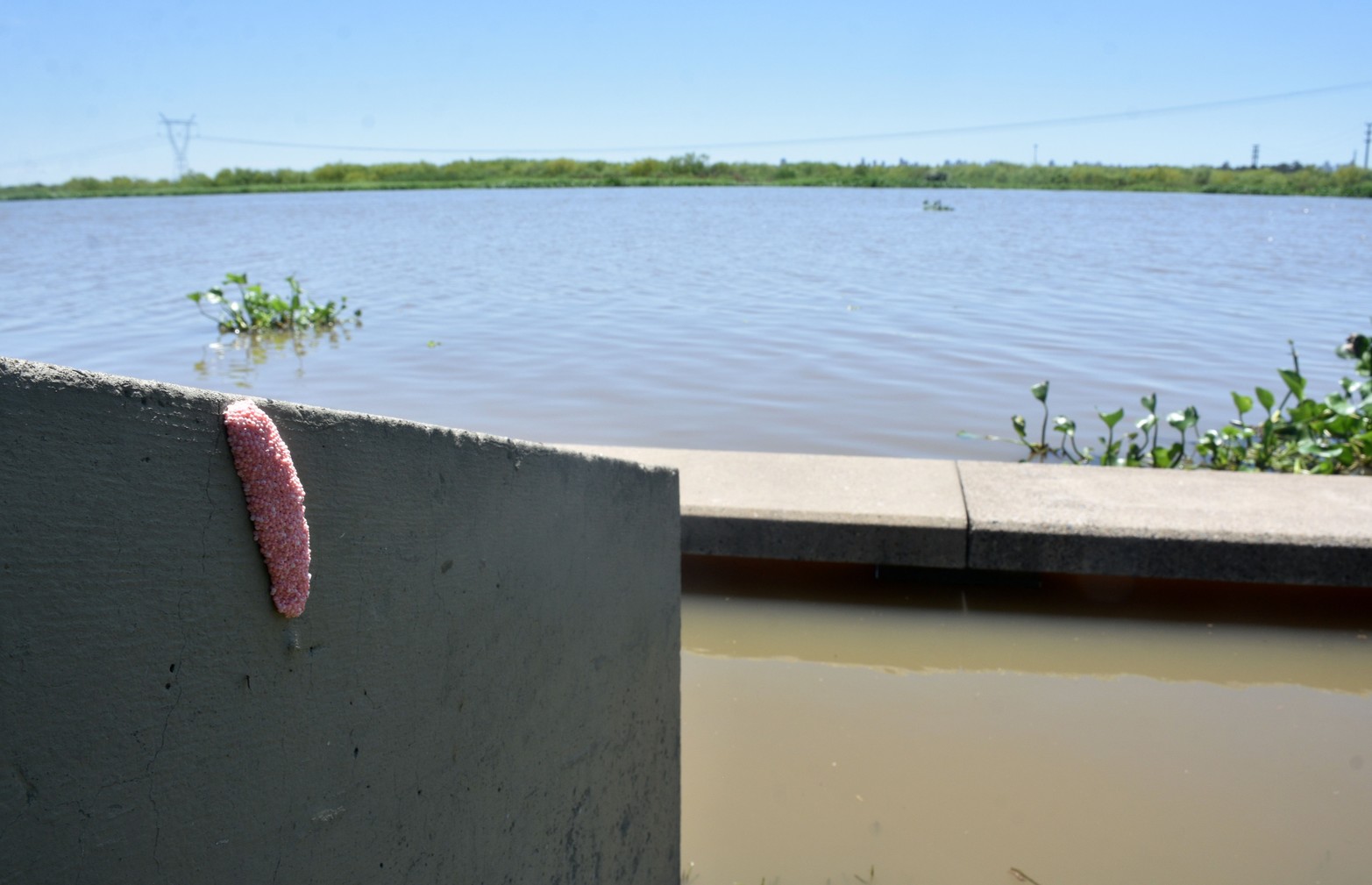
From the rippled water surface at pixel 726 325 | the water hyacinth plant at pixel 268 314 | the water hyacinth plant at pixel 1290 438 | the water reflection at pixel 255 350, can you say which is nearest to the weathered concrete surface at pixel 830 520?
the water hyacinth plant at pixel 1290 438

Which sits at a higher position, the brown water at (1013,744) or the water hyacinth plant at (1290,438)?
the water hyacinth plant at (1290,438)

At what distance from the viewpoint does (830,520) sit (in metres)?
4.16

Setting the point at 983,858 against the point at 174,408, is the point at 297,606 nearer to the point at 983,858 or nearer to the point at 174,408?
the point at 174,408

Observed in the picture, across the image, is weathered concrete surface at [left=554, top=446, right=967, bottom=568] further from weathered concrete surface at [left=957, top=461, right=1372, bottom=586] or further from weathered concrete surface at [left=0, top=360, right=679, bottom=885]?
weathered concrete surface at [left=0, top=360, right=679, bottom=885]

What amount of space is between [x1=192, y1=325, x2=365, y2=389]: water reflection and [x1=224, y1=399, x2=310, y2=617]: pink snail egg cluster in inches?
347

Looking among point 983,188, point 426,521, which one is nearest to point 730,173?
point 983,188

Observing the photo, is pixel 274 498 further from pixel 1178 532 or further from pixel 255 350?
pixel 255 350

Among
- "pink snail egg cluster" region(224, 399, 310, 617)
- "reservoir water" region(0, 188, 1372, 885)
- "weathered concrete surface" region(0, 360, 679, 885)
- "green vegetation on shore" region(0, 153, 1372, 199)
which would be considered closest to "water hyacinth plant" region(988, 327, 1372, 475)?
"reservoir water" region(0, 188, 1372, 885)

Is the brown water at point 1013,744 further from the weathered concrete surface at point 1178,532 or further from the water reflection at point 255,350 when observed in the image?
the water reflection at point 255,350

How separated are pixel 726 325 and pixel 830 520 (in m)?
8.09

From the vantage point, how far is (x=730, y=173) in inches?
3447

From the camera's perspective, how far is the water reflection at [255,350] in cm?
999

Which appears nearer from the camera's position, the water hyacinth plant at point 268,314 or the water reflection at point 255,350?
the water reflection at point 255,350

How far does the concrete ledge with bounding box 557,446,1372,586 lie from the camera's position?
3.92 m
